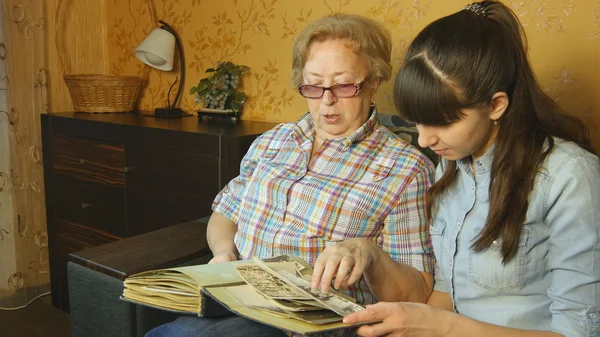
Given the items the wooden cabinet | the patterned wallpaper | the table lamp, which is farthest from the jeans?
the table lamp

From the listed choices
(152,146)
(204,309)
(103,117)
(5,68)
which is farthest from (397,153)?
(5,68)

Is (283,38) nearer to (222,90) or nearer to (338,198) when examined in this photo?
(222,90)

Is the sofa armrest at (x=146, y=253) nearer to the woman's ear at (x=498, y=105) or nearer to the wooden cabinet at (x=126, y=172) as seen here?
the wooden cabinet at (x=126, y=172)

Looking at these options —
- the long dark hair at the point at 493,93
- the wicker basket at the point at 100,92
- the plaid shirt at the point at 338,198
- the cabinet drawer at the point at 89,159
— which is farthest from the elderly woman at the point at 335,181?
the wicker basket at the point at 100,92

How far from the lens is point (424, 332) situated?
3.34 ft

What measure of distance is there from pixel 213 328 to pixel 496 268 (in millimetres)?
569

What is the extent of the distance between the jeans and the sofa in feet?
0.49

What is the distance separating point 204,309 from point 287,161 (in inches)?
20.9

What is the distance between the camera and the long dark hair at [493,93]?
97 cm

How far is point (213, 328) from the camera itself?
122 centimetres

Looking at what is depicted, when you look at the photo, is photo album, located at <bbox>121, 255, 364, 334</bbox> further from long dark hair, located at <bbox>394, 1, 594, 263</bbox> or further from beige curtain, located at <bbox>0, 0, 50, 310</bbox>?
beige curtain, located at <bbox>0, 0, 50, 310</bbox>

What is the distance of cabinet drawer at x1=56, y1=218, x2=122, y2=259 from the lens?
2.52 m

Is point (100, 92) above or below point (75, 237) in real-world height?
above

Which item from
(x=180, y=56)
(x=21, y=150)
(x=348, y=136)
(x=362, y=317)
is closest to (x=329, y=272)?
(x=362, y=317)
